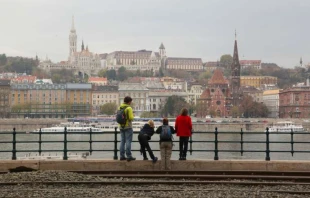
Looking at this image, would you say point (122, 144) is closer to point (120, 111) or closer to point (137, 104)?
point (120, 111)

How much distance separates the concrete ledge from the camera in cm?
1723

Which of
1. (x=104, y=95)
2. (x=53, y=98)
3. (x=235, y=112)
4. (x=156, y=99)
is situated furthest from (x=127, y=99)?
(x=156, y=99)

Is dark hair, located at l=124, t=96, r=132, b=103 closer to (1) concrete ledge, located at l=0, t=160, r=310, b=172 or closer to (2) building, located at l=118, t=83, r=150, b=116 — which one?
(1) concrete ledge, located at l=0, t=160, r=310, b=172

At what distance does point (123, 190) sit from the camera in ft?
48.9

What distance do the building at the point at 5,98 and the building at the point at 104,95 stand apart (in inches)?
892

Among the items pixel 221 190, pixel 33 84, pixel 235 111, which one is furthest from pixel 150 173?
pixel 33 84

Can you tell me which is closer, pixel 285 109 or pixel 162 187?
pixel 162 187

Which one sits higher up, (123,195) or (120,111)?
(120,111)

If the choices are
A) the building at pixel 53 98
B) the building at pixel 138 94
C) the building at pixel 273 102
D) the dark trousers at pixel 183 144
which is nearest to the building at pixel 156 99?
the building at pixel 138 94

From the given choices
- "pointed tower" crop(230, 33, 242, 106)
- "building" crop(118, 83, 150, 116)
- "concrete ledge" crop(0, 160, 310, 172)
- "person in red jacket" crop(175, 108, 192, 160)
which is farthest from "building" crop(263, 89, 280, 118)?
"concrete ledge" crop(0, 160, 310, 172)

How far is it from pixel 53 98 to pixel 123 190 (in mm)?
162609

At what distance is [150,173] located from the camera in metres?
17.2

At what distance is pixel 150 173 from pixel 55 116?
15255 cm

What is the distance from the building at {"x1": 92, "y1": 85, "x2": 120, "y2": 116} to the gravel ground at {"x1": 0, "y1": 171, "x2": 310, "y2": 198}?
557ft
